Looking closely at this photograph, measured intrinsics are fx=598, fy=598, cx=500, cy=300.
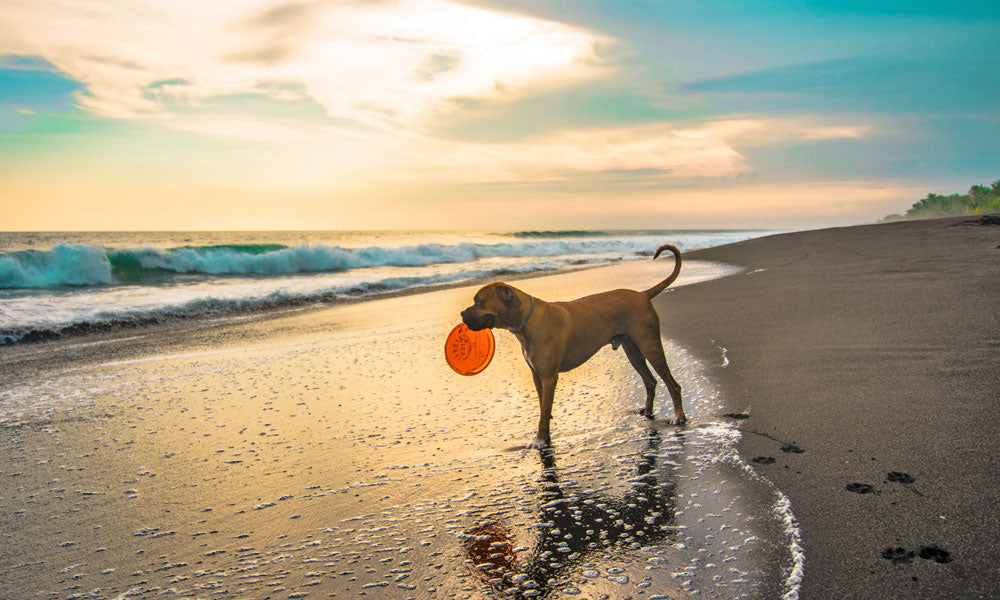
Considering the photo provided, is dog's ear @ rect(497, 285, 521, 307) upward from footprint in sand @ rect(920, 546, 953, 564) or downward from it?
upward

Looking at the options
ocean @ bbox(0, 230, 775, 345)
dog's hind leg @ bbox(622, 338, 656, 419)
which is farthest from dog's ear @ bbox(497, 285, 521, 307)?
ocean @ bbox(0, 230, 775, 345)

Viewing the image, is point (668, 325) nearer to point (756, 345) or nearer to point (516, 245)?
point (756, 345)

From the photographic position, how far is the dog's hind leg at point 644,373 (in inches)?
179

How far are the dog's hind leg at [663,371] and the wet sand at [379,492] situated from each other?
0.13 metres

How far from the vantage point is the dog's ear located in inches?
158

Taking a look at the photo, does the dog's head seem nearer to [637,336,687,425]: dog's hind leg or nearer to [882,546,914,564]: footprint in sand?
[637,336,687,425]: dog's hind leg

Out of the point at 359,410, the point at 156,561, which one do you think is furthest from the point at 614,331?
the point at 156,561

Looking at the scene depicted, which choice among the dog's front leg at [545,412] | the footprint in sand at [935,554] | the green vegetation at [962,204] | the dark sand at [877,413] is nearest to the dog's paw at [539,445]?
the dog's front leg at [545,412]

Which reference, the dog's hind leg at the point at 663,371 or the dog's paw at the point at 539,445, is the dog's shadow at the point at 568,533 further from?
the dog's hind leg at the point at 663,371

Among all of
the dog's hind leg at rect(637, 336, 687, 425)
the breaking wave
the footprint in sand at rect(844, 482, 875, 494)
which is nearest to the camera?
the footprint in sand at rect(844, 482, 875, 494)

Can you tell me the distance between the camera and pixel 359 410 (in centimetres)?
498

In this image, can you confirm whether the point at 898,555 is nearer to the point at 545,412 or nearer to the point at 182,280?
the point at 545,412

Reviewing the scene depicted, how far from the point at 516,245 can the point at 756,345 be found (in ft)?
115

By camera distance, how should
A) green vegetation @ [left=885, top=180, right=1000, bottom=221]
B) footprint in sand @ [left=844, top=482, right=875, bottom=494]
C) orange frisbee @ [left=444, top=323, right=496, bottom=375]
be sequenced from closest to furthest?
footprint in sand @ [left=844, top=482, right=875, bottom=494] → orange frisbee @ [left=444, top=323, right=496, bottom=375] → green vegetation @ [left=885, top=180, right=1000, bottom=221]
